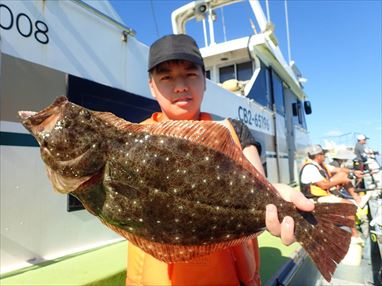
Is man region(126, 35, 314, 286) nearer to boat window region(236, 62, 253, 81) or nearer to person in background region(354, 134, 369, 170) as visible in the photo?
person in background region(354, 134, 369, 170)

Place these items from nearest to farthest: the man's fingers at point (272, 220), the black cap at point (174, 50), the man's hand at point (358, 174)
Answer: the man's fingers at point (272, 220), the black cap at point (174, 50), the man's hand at point (358, 174)

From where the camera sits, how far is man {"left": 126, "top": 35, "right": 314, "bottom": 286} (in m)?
1.72

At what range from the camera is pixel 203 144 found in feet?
4.80

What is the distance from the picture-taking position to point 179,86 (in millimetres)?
1926

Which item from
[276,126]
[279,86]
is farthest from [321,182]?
[279,86]

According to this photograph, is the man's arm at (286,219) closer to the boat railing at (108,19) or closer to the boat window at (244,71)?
the boat railing at (108,19)

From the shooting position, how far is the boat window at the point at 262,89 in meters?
9.79

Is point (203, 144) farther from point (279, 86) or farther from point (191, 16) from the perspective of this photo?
point (279, 86)

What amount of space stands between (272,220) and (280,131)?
10285mm

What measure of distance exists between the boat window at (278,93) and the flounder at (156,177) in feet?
33.6

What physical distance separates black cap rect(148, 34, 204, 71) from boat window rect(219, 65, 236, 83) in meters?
9.37

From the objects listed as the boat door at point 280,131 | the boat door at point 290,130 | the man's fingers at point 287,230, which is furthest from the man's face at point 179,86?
the boat door at point 290,130

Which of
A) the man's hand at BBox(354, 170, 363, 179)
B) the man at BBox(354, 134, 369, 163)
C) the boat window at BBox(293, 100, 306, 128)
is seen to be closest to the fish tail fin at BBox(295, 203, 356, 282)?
the man's hand at BBox(354, 170, 363, 179)

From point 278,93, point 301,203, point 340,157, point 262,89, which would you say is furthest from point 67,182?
point 340,157
